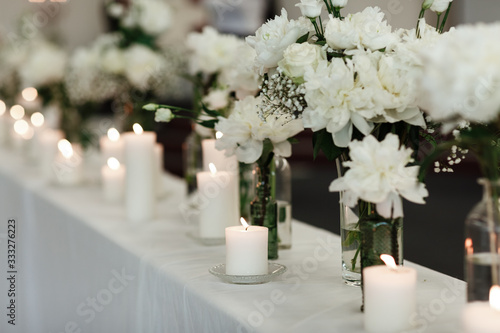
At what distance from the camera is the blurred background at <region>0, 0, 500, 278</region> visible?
376cm

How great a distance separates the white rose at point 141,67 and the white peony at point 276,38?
1.46 meters

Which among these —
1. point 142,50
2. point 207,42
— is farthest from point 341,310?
point 142,50

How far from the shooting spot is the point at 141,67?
272cm

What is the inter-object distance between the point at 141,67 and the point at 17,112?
178cm

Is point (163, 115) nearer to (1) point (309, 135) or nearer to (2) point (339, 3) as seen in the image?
(2) point (339, 3)

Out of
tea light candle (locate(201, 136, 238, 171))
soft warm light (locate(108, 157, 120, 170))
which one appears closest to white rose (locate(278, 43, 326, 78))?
tea light candle (locate(201, 136, 238, 171))

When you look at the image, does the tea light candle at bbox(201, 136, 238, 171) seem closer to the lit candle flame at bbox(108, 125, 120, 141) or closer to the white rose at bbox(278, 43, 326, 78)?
the white rose at bbox(278, 43, 326, 78)

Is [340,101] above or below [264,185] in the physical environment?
above

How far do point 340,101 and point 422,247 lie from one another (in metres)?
2.46

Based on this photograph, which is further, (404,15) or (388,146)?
(404,15)

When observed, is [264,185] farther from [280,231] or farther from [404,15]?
[404,15]

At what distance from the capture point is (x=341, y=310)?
1191mm

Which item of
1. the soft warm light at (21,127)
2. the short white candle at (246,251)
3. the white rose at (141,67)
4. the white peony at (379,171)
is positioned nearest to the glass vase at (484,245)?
the white peony at (379,171)

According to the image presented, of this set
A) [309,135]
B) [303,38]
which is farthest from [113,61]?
[309,135]
